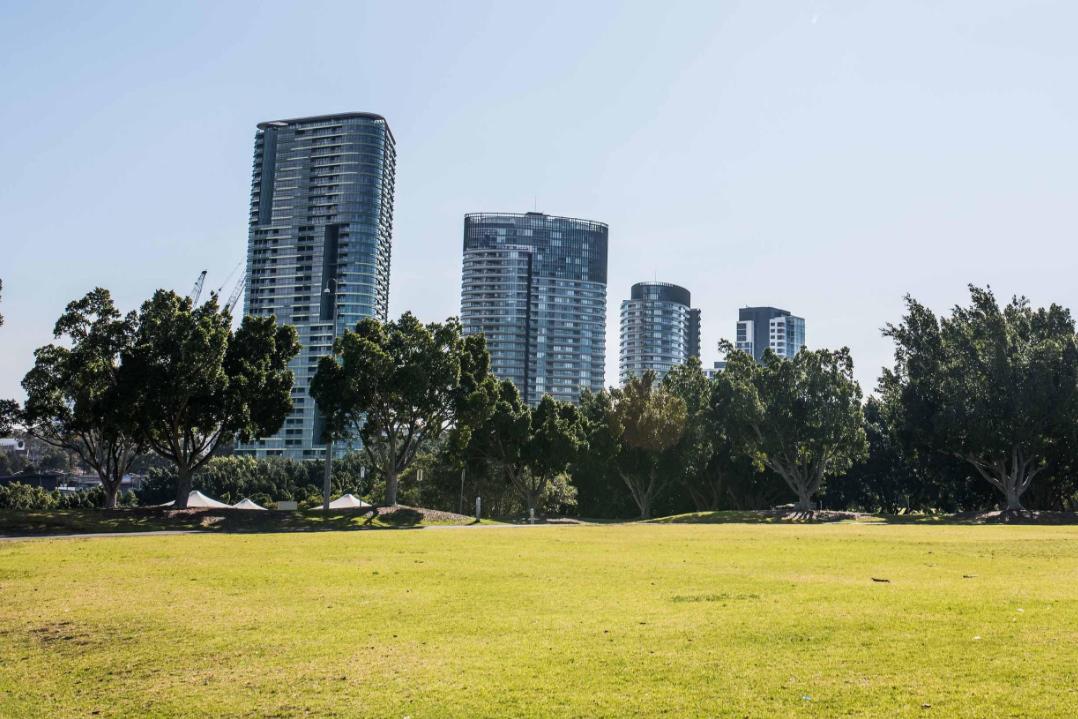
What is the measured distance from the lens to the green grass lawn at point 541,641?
9.29 meters

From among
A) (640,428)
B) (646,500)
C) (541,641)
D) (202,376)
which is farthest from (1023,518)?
(541,641)

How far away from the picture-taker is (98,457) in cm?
6738

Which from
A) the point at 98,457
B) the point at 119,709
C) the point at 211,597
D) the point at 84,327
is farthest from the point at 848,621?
the point at 98,457

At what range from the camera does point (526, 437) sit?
7688 centimetres

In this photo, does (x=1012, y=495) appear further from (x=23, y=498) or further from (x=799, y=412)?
(x=23, y=498)

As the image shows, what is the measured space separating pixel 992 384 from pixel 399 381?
47903 mm

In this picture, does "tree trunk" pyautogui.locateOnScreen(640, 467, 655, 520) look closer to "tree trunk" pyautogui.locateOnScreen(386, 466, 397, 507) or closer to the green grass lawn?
"tree trunk" pyautogui.locateOnScreen(386, 466, 397, 507)

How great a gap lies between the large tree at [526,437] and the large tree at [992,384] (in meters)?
30.3

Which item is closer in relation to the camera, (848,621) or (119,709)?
(119,709)

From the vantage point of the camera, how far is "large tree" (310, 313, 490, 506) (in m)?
59.9

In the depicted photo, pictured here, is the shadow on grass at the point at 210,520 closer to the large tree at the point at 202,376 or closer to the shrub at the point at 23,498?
the large tree at the point at 202,376

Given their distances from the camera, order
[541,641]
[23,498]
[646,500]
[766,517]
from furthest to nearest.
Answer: [23,498], [646,500], [766,517], [541,641]

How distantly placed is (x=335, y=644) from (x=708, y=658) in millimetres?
5013

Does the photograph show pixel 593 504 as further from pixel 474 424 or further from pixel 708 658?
pixel 708 658
